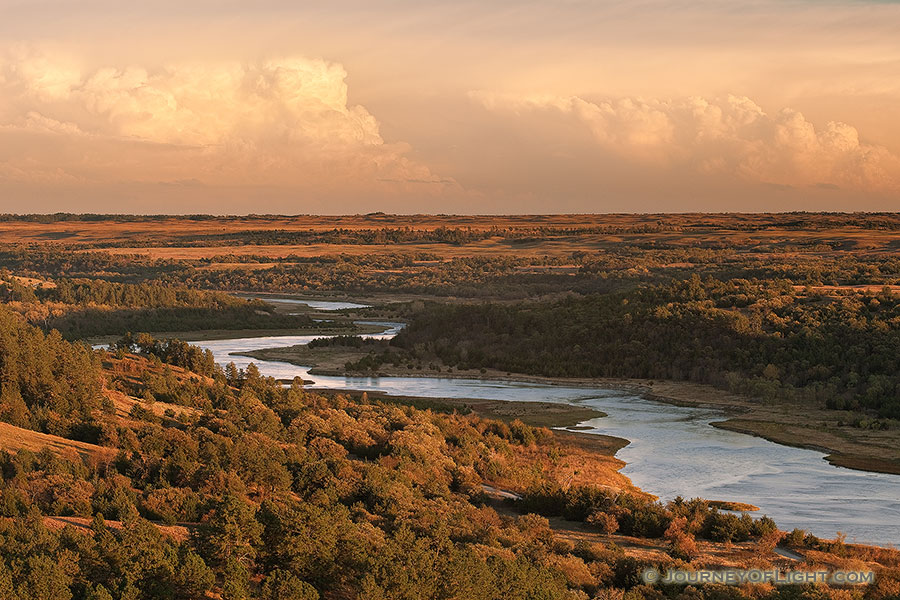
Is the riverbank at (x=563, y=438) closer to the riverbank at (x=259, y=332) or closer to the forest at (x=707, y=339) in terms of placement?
the forest at (x=707, y=339)

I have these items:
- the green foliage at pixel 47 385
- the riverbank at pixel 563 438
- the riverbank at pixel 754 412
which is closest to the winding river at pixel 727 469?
the riverbank at pixel 563 438

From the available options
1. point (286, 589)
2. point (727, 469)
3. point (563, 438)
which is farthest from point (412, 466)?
point (286, 589)

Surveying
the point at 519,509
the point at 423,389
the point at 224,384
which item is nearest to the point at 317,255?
the point at 423,389

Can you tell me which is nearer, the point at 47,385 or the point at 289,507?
the point at 289,507

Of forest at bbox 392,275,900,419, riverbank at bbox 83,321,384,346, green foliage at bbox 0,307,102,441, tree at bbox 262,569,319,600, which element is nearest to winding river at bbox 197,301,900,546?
forest at bbox 392,275,900,419

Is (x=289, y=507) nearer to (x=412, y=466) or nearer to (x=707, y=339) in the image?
(x=412, y=466)

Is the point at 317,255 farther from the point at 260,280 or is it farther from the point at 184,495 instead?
the point at 184,495
